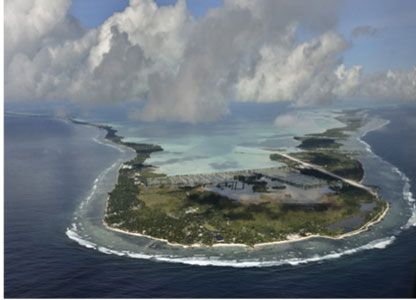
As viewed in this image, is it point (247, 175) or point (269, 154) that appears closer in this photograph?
point (247, 175)

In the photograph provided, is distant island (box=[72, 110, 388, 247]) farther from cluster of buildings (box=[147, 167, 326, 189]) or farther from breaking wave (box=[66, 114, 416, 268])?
breaking wave (box=[66, 114, 416, 268])

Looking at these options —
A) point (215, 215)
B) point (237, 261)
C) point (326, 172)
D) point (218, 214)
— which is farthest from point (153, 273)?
point (326, 172)

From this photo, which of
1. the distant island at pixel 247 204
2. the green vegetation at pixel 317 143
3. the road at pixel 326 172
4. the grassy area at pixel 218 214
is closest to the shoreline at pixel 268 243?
the distant island at pixel 247 204

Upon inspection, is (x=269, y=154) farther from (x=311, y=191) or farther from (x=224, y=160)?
(x=311, y=191)

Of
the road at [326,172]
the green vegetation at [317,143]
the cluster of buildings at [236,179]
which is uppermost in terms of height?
the green vegetation at [317,143]

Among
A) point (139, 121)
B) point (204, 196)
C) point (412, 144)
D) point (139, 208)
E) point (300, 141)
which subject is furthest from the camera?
point (139, 121)

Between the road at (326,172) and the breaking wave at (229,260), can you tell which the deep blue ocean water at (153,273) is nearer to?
the breaking wave at (229,260)

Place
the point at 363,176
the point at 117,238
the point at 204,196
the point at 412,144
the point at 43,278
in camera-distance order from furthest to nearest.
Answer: the point at 412,144 → the point at 363,176 → the point at 204,196 → the point at 117,238 → the point at 43,278

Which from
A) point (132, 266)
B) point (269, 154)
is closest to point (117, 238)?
point (132, 266)
